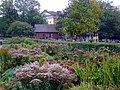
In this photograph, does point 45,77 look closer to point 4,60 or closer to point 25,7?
point 4,60

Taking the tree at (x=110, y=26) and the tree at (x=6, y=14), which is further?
the tree at (x=6, y=14)

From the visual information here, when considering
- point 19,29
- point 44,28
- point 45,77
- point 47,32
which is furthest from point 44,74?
point 47,32

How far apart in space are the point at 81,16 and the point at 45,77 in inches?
1336

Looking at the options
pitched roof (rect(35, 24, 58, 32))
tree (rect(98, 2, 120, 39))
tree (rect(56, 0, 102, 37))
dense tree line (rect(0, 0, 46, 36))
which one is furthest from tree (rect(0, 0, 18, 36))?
tree (rect(56, 0, 102, 37))

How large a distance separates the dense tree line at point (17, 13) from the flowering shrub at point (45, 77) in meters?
56.2

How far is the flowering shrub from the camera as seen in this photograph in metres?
6.07

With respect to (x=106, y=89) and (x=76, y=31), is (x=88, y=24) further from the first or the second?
(x=106, y=89)

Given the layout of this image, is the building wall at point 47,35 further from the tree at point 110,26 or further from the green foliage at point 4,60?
the green foliage at point 4,60

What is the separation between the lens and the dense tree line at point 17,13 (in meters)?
65.2

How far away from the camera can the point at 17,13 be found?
68062 millimetres

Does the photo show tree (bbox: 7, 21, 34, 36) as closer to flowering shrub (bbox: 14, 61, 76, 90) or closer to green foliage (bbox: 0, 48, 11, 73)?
Result: green foliage (bbox: 0, 48, 11, 73)

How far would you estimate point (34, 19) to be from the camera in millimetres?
68312

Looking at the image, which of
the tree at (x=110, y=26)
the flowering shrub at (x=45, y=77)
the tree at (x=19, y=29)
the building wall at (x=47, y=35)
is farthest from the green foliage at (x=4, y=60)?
the building wall at (x=47, y=35)

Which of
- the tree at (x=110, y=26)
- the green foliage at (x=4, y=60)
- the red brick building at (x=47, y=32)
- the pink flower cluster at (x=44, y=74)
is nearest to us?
the pink flower cluster at (x=44, y=74)
